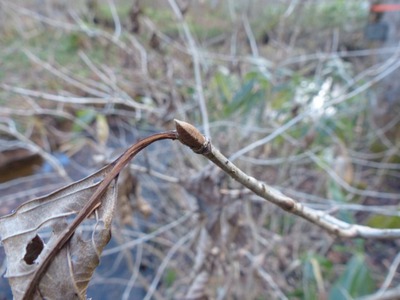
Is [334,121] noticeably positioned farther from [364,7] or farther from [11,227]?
[364,7]

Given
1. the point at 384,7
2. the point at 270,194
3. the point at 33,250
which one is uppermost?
the point at 384,7

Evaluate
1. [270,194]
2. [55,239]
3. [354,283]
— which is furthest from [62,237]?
[354,283]

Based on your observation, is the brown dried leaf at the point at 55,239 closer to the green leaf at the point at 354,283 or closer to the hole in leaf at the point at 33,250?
the hole in leaf at the point at 33,250

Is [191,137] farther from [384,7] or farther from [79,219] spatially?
[384,7]

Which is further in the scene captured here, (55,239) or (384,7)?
(384,7)

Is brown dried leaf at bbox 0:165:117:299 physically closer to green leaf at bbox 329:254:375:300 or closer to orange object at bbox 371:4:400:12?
green leaf at bbox 329:254:375:300

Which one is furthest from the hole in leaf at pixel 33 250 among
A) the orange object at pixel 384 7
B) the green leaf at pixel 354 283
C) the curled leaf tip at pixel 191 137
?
the orange object at pixel 384 7

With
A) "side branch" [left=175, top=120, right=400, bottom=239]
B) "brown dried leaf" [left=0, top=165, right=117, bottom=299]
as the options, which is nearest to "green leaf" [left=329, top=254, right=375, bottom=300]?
"side branch" [left=175, top=120, right=400, bottom=239]
